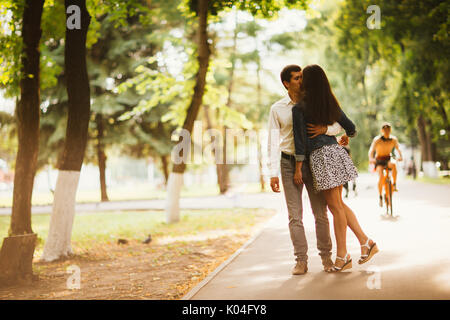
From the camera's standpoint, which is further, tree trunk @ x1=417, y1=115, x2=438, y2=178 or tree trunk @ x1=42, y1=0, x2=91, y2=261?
tree trunk @ x1=417, y1=115, x2=438, y2=178

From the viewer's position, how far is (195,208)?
20.2 metres

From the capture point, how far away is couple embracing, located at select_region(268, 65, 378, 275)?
5.05 metres

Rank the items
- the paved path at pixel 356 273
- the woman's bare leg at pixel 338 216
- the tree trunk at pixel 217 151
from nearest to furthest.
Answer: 1. the paved path at pixel 356 273
2. the woman's bare leg at pixel 338 216
3. the tree trunk at pixel 217 151

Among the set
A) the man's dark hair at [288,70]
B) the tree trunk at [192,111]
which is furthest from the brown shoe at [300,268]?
the tree trunk at [192,111]

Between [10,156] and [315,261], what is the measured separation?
31.4 meters

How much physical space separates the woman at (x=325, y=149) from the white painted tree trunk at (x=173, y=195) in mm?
9243

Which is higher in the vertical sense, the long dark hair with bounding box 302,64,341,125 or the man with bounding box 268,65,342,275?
the long dark hair with bounding box 302,64,341,125

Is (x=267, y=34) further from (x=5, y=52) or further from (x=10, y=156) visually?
(x=10, y=156)

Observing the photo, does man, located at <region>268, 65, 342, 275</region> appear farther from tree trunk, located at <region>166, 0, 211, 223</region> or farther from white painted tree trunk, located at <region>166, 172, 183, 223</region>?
white painted tree trunk, located at <region>166, 172, 183, 223</region>

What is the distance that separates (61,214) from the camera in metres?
8.70

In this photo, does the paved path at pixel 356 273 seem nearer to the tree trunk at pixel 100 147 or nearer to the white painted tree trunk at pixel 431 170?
the tree trunk at pixel 100 147

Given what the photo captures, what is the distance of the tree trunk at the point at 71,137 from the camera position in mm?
8500

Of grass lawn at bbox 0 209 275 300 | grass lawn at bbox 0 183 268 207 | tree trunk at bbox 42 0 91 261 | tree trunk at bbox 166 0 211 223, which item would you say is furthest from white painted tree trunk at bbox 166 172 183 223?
grass lawn at bbox 0 183 268 207

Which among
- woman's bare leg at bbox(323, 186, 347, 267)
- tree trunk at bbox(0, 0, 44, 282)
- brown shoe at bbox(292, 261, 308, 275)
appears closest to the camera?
woman's bare leg at bbox(323, 186, 347, 267)
